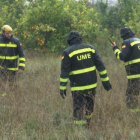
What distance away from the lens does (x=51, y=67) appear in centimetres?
884

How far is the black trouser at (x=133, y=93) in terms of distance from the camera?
5.07 m

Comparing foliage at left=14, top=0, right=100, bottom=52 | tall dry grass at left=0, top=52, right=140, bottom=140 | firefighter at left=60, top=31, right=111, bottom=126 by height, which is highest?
foliage at left=14, top=0, right=100, bottom=52

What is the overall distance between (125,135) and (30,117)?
1663 mm

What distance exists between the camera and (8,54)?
6086mm

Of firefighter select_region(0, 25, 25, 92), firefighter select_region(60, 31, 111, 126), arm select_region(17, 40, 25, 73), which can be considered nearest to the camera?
firefighter select_region(60, 31, 111, 126)

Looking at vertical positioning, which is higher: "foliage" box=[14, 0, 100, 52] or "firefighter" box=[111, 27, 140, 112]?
"foliage" box=[14, 0, 100, 52]

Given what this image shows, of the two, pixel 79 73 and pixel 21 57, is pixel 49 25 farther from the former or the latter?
pixel 79 73

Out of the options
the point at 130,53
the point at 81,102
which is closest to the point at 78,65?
the point at 81,102

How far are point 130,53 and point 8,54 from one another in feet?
8.96

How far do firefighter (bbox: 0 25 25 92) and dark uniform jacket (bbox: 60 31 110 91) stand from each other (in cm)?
207

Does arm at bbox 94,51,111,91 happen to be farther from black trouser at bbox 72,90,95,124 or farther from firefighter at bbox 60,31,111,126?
black trouser at bbox 72,90,95,124

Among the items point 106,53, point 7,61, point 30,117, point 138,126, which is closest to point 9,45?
point 7,61

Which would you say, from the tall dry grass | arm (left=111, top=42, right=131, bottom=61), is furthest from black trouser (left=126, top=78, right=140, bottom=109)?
arm (left=111, top=42, right=131, bottom=61)

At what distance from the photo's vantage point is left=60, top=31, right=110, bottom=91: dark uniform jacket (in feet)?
14.0
